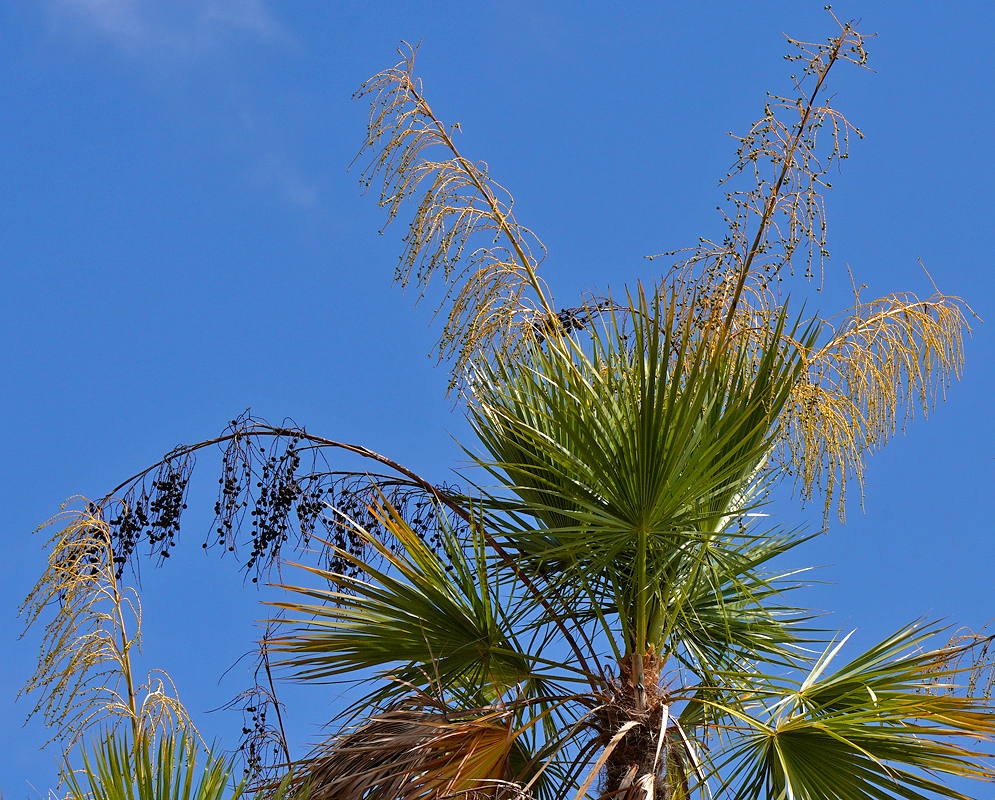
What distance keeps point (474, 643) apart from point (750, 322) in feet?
6.36

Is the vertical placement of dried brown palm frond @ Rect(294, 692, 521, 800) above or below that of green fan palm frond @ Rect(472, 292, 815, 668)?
below

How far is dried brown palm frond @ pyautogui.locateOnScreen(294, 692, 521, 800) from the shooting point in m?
3.77

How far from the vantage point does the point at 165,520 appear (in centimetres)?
495

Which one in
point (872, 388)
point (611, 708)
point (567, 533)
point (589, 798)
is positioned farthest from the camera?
point (872, 388)

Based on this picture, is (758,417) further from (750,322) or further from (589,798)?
(589,798)

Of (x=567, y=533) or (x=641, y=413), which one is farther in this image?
(x=567, y=533)

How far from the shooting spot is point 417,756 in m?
3.77

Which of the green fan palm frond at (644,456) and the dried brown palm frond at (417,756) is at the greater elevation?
the green fan palm frond at (644,456)

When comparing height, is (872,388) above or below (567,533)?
above

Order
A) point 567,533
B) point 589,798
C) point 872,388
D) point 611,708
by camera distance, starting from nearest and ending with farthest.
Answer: point 589,798 → point 611,708 → point 567,533 → point 872,388

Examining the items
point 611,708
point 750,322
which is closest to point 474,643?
point 611,708

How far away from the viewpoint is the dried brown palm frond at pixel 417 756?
12.4 feet

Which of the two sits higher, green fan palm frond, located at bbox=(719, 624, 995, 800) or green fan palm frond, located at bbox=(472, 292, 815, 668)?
green fan palm frond, located at bbox=(472, 292, 815, 668)

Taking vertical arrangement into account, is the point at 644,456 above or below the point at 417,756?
above
